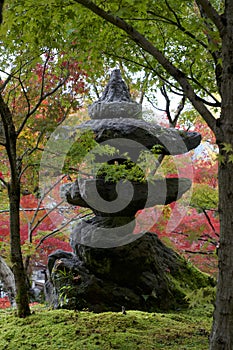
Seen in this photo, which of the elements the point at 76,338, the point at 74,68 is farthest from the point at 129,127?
the point at 76,338

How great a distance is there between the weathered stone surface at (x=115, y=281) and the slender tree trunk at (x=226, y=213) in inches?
142

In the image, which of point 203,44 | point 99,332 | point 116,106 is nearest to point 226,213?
point 203,44

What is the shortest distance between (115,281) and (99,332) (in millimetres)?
2438

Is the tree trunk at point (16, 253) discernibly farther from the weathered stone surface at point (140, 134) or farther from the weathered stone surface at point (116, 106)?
the weathered stone surface at point (116, 106)

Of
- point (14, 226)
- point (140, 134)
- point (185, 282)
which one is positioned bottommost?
point (185, 282)

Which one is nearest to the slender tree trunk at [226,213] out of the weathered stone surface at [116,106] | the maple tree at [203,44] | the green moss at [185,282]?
the maple tree at [203,44]

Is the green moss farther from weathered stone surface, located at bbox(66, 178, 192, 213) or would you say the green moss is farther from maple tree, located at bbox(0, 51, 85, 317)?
maple tree, located at bbox(0, 51, 85, 317)

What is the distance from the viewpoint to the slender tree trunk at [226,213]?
2521mm

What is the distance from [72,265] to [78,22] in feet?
13.6

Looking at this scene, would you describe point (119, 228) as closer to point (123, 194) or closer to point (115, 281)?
point (123, 194)

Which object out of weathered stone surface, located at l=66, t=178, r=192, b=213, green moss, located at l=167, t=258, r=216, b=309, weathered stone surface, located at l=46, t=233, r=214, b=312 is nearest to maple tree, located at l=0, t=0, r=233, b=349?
weathered stone surface, located at l=66, t=178, r=192, b=213

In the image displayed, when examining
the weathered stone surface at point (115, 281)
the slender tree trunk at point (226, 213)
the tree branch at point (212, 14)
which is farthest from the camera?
the weathered stone surface at point (115, 281)

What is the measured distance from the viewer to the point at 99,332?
3906mm

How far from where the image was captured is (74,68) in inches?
268
